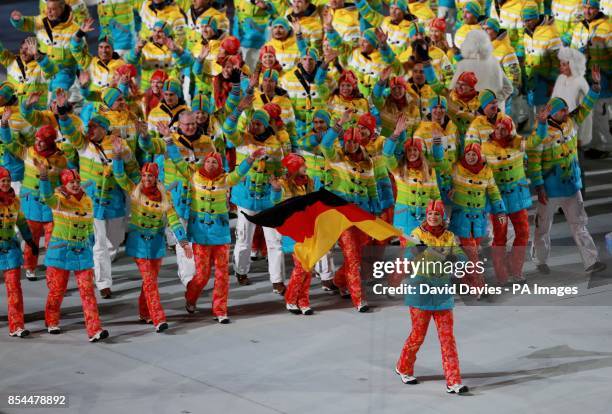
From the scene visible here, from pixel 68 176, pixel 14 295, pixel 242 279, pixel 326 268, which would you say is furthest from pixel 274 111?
pixel 14 295

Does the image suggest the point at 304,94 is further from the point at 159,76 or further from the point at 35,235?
the point at 35,235

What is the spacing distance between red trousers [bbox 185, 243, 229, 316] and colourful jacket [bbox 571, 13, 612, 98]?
22.3 feet

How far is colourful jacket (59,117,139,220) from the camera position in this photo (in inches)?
721

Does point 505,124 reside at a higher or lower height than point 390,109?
lower

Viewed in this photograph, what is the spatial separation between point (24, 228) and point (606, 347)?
599 centimetres

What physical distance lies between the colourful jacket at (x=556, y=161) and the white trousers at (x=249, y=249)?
9.66 feet

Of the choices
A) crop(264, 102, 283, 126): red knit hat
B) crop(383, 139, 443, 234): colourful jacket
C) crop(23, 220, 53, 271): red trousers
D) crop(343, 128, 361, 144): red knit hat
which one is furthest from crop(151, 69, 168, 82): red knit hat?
crop(383, 139, 443, 234): colourful jacket

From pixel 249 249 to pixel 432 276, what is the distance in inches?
160

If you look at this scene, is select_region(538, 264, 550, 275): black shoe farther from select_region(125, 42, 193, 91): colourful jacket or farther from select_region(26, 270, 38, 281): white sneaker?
select_region(26, 270, 38, 281): white sneaker

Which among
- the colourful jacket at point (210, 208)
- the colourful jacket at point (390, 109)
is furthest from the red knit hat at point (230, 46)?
the colourful jacket at point (210, 208)

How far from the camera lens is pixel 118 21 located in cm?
2256

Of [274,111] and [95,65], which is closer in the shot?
[274,111]

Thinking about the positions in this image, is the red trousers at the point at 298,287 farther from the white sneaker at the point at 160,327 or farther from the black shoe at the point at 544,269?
the black shoe at the point at 544,269

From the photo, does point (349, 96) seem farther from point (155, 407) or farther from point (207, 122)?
point (155, 407)
